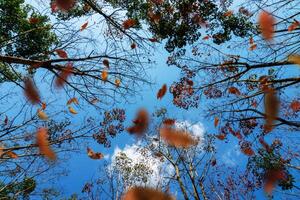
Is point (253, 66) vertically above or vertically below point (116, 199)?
below

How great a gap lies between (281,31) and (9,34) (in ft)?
25.0

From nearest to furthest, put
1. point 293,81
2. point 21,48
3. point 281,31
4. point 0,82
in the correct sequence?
point 293,81 → point 281,31 → point 21,48 → point 0,82

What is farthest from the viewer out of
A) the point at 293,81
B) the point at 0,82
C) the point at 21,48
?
the point at 0,82

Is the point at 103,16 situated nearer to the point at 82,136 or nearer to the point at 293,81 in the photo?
the point at 82,136

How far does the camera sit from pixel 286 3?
554cm

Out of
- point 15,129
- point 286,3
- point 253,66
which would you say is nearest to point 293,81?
point 253,66

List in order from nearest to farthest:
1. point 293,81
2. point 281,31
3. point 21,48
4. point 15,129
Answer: point 293,81
point 281,31
point 15,129
point 21,48

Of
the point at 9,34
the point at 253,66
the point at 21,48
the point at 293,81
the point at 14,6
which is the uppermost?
the point at 14,6

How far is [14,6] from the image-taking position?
9.95m

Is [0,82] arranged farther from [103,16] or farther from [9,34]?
[103,16]

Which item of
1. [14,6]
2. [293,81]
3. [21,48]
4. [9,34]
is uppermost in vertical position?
[14,6]

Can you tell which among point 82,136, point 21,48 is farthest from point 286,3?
point 21,48

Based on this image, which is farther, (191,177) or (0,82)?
(191,177)

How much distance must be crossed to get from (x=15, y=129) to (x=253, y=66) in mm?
4401
